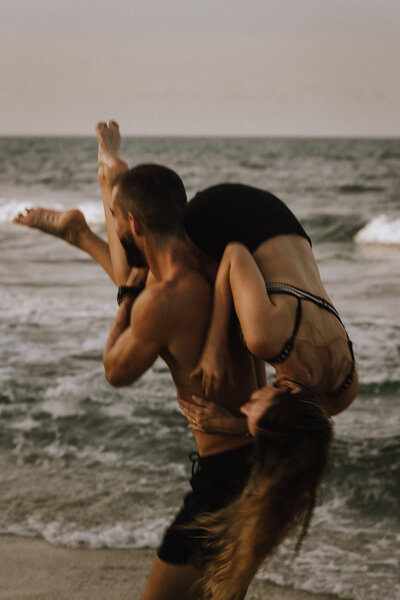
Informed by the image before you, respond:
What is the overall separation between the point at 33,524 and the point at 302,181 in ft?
77.2

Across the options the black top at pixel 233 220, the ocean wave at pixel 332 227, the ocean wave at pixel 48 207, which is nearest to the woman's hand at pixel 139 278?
the black top at pixel 233 220

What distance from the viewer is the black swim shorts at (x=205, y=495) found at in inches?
101

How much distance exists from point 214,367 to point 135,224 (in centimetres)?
52

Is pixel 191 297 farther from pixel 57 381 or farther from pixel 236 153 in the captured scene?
pixel 236 153

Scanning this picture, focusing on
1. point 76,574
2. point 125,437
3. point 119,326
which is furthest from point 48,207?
point 119,326

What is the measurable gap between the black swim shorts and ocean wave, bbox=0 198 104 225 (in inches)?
724

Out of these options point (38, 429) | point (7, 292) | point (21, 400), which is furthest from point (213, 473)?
point (7, 292)

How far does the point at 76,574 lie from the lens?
159 inches

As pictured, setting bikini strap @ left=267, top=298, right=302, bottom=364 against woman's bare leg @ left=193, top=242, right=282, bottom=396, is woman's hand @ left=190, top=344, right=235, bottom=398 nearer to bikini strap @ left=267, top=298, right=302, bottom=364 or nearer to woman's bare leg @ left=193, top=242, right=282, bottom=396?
woman's bare leg @ left=193, top=242, right=282, bottom=396

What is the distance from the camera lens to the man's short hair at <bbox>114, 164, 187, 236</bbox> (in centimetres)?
237

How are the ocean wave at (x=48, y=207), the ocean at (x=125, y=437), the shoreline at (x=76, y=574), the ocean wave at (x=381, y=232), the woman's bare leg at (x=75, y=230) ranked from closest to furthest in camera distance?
the woman's bare leg at (x=75, y=230) < the shoreline at (x=76, y=574) < the ocean at (x=125, y=437) < the ocean wave at (x=381, y=232) < the ocean wave at (x=48, y=207)

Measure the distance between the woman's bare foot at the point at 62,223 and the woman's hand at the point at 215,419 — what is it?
854mm

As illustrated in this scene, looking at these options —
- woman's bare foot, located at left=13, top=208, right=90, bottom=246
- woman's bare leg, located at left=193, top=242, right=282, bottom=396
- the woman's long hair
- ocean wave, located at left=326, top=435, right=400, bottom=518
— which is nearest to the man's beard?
woman's bare leg, located at left=193, top=242, right=282, bottom=396

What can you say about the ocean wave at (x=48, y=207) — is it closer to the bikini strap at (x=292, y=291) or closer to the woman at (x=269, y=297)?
the woman at (x=269, y=297)
